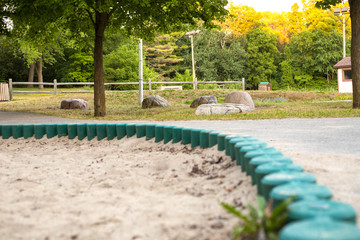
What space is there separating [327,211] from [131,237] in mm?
1318

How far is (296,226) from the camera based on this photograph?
6.51 ft

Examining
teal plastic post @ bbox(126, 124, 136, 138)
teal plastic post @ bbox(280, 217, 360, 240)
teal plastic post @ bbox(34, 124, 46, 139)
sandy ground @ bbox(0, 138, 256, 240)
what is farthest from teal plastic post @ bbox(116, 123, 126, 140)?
teal plastic post @ bbox(280, 217, 360, 240)

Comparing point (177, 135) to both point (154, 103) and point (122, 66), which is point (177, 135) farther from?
point (122, 66)

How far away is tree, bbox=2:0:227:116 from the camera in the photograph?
13070 mm

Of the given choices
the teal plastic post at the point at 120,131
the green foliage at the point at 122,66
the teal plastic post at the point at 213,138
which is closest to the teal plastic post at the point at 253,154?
the teal plastic post at the point at 213,138

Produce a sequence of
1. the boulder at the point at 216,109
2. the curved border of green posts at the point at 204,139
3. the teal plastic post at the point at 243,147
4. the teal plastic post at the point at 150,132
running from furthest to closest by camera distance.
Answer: the boulder at the point at 216,109
the teal plastic post at the point at 150,132
the teal plastic post at the point at 243,147
the curved border of green posts at the point at 204,139

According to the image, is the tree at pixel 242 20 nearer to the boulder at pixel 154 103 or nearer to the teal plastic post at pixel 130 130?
the boulder at pixel 154 103

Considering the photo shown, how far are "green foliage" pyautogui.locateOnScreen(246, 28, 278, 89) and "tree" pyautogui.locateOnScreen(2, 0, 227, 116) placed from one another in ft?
108

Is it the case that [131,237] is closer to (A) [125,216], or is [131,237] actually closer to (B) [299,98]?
(A) [125,216]

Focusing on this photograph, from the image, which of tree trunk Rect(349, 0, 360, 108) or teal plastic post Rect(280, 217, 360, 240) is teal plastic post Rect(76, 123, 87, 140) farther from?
tree trunk Rect(349, 0, 360, 108)

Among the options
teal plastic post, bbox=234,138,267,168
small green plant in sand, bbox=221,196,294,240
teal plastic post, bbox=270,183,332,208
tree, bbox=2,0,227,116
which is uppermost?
tree, bbox=2,0,227,116

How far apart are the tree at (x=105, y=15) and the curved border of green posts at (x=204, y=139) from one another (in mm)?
4666

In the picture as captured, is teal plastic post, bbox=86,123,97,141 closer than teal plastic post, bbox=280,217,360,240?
No

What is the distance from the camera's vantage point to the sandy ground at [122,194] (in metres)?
2.95
